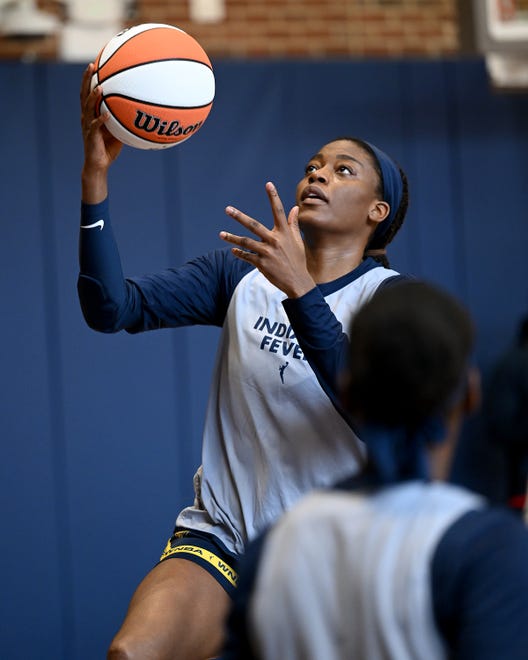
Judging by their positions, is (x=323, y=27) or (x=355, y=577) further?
(x=323, y=27)

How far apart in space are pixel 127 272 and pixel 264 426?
9.61 feet

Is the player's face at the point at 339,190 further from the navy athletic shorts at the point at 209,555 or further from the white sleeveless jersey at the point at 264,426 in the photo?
the navy athletic shorts at the point at 209,555

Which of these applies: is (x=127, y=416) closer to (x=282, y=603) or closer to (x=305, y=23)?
(x=305, y=23)

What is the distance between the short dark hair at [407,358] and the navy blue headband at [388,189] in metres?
1.57

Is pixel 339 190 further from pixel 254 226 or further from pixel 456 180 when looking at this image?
pixel 456 180

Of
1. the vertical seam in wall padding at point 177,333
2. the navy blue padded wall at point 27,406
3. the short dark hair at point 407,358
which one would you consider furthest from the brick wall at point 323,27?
the short dark hair at point 407,358

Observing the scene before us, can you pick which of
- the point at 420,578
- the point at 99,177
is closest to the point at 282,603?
the point at 420,578

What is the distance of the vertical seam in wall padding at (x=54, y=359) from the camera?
5.20m

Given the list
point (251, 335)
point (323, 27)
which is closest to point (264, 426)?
point (251, 335)

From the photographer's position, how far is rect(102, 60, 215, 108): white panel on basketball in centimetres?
276

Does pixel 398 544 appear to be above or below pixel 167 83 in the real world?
below

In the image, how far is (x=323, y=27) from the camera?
6.36m

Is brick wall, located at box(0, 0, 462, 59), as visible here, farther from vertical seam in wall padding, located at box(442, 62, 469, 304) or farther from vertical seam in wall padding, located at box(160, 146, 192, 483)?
vertical seam in wall padding, located at box(160, 146, 192, 483)

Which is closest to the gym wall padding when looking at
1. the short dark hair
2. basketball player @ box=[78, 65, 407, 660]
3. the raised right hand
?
A: basketball player @ box=[78, 65, 407, 660]
